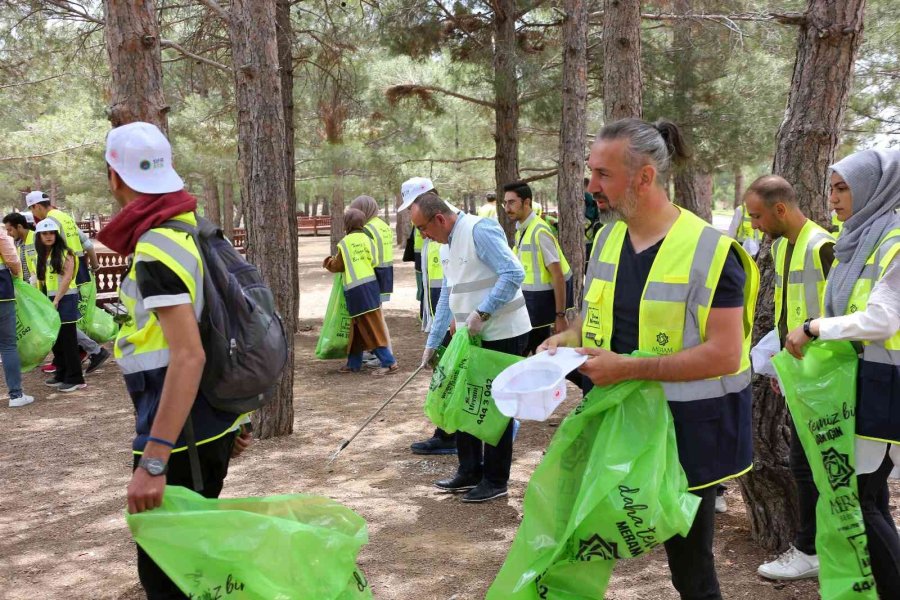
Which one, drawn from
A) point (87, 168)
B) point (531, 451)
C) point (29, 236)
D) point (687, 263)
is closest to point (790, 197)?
point (687, 263)

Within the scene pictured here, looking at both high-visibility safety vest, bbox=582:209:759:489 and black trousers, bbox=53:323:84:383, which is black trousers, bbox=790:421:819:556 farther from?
black trousers, bbox=53:323:84:383

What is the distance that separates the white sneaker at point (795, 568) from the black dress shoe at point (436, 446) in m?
2.56

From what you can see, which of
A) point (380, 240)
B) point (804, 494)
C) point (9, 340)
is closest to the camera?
point (804, 494)

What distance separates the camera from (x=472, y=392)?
4.22 m

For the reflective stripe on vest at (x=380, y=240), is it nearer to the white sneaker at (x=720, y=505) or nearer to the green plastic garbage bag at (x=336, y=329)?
the green plastic garbage bag at (x=336, y=329)

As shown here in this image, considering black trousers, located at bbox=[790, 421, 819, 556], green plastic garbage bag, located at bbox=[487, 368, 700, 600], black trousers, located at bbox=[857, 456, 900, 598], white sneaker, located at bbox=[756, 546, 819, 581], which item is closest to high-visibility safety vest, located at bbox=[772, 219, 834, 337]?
black trousers, located at bbox=[790, 421, 819, 556]

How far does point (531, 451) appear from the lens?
5.50 m

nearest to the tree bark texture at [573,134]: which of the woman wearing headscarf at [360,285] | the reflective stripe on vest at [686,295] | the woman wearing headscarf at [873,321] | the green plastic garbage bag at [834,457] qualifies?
the woman wearing headscarf at [360,285]

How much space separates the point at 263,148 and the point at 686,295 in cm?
401

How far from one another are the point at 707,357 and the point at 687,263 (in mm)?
255

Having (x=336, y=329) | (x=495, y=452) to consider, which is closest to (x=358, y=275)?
(x=336, y=329)

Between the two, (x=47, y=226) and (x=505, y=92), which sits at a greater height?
(x=505, y=92)

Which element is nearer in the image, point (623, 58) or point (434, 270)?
point (623, 58)

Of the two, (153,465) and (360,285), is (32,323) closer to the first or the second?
(360,285)
